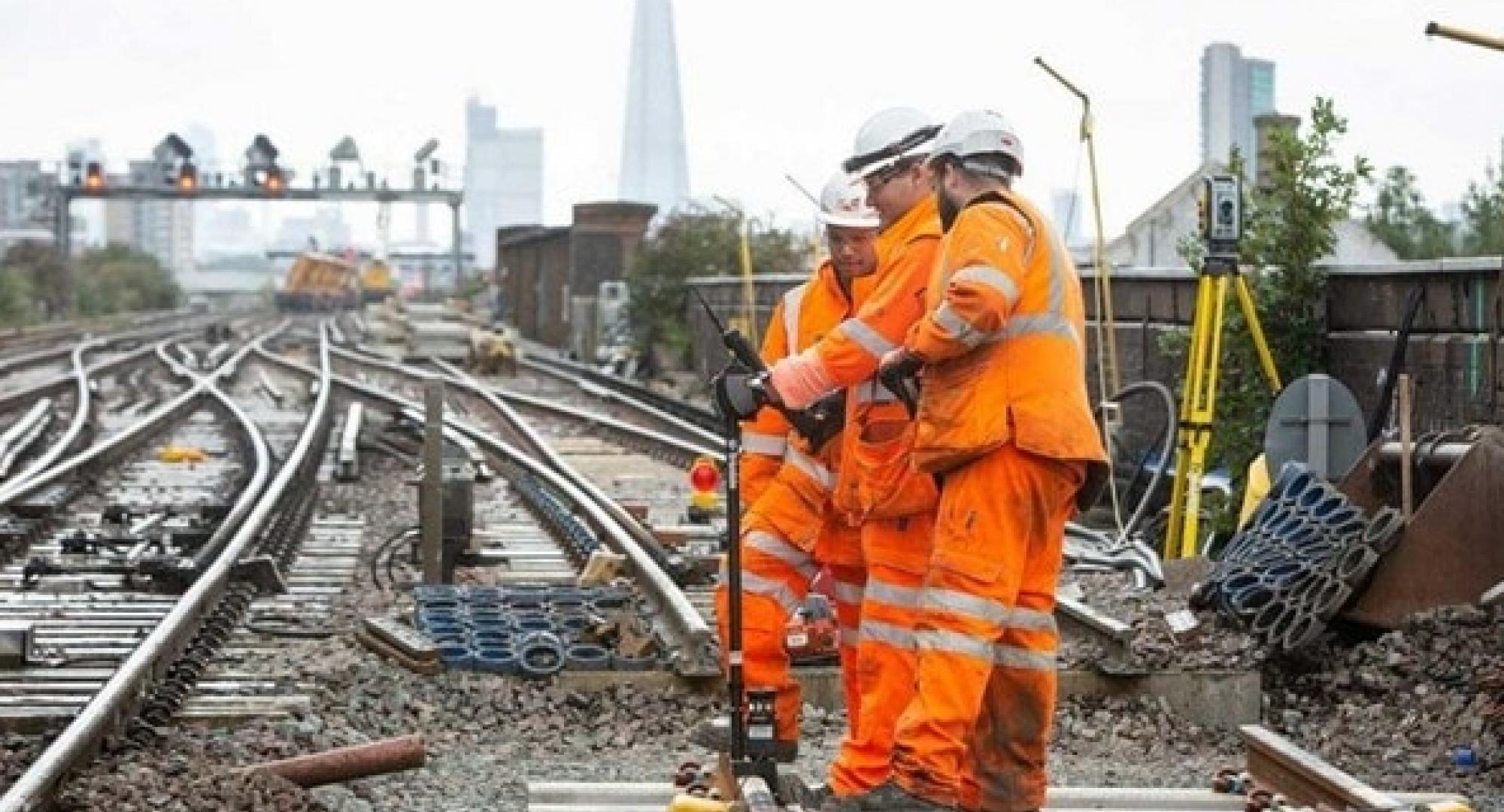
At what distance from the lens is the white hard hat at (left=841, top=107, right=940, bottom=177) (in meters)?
6.51

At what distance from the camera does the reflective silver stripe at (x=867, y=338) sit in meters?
6.37

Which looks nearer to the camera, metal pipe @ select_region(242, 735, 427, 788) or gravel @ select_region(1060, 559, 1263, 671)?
metal pipe @ select_region(242, 735, 427, 788)

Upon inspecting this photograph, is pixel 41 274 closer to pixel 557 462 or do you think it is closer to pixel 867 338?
pixel 557 462

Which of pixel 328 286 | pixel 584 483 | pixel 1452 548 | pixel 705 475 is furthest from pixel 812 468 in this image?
pixel 328 286

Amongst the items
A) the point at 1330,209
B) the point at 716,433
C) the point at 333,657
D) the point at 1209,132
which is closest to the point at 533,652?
the point at 333,657

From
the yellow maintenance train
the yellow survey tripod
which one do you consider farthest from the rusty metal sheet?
the yellow maintenance train

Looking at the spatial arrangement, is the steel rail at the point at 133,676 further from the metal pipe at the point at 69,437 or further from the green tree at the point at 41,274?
the green tree at the point at 41,274

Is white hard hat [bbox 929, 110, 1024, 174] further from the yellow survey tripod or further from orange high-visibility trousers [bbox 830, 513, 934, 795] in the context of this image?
the yellow survey tripod

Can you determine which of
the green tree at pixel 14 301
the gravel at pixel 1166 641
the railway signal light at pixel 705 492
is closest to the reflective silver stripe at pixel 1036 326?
the gravel at pixel 1166 641

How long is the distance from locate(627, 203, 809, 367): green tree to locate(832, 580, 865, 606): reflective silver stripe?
2822 centimetres

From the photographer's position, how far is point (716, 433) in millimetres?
22984

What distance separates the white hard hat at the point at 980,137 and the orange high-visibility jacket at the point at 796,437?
78 cm

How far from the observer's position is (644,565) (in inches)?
459

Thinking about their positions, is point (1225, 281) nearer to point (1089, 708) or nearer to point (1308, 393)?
point (1308, 393)
